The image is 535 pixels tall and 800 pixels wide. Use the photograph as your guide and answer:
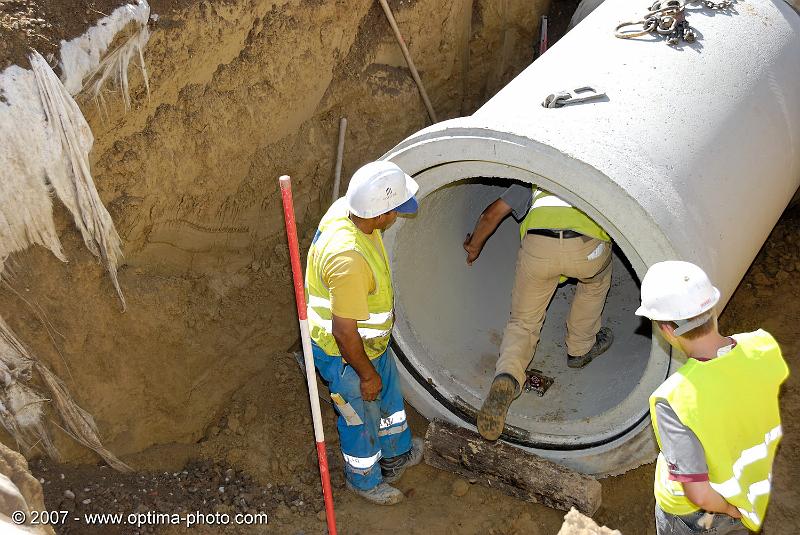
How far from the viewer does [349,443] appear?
Answer: 4.48 meters

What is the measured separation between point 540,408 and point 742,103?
197 centimetres

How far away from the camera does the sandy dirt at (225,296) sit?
4320mm

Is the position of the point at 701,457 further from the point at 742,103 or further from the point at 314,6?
the point at 314,6

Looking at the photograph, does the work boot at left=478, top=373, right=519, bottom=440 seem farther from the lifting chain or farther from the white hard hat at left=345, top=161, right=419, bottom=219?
the lifting chain

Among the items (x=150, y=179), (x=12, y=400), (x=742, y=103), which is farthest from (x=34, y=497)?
(x=742, y=103)

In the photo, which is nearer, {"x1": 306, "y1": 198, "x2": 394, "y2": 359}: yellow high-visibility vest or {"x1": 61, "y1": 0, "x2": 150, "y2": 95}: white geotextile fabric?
{"x1": 306, "y1": 198, "x2": 394, "y2": 359}: yellow high-visibility vest

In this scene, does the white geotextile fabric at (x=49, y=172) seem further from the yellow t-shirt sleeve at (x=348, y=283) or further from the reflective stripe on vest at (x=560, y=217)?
the reflective stripe on vest at (x=560, y=217)

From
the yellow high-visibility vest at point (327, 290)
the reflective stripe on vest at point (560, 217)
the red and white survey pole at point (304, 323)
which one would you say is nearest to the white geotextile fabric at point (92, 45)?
the red and white survey pole at point (304, 323)

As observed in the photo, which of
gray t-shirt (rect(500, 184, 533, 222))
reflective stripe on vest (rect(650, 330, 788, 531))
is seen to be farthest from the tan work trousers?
reflective stripe on vest (rect(650, 330, 788, 531))

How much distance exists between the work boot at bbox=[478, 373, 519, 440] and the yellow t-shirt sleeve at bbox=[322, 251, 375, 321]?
1058 mm

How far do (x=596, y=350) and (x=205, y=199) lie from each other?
8.15 ft

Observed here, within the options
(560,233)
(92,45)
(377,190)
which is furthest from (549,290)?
(92,45)

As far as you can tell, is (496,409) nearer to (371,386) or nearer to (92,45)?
(371,386)

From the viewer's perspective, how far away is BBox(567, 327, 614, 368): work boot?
518 centimetres
